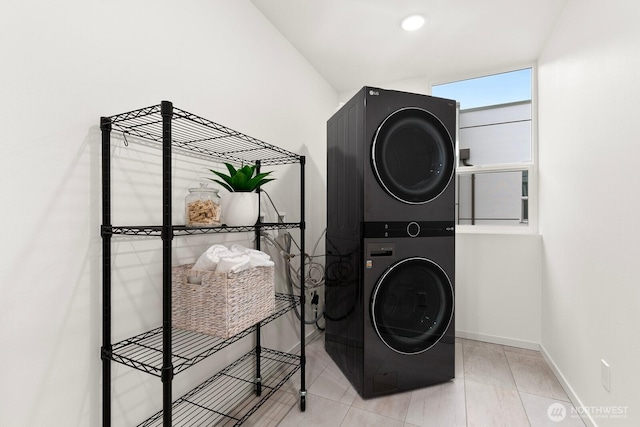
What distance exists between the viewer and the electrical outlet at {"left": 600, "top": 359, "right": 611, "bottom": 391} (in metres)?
1.34

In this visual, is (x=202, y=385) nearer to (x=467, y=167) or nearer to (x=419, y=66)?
(x=467, y=167)

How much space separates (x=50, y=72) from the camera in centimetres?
93

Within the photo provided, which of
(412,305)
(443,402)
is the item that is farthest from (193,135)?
(443,402)

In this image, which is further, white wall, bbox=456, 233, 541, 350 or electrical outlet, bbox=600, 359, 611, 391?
white wall, bbox=456, 233, 541, 350

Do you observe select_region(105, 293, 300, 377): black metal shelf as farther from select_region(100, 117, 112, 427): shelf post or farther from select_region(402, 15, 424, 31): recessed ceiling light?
select_region(402, 15, 424, 31): recessed ceiling light

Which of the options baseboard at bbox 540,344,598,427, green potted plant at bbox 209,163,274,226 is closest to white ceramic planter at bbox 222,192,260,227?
green potted plant at bbox 209,163,274,226

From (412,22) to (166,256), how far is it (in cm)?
201

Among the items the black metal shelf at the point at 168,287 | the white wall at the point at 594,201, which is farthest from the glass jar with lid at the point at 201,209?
the white wall at the point at 594,201

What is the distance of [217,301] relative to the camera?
1.16 meters

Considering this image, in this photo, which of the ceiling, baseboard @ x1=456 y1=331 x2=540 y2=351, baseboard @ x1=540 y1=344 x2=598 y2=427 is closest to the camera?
baseboard @ x1=540 y1=344 x2=598 y2=427

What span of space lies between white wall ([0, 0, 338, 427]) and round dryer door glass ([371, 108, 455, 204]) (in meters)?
1.00

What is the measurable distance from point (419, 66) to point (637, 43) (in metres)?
1.59

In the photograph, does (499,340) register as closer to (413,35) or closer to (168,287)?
(413,35)

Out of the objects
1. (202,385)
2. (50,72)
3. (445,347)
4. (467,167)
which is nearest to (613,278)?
(445,347)
